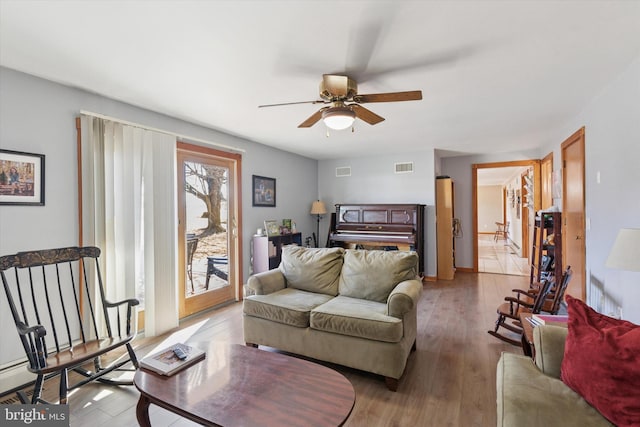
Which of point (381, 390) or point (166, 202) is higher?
point (166, 202)

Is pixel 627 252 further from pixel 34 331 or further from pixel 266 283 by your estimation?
pixel 34 331

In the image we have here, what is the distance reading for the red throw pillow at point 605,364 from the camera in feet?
3.73

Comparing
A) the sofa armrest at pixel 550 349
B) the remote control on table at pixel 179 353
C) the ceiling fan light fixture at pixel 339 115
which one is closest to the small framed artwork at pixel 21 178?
the remote control on table at pixel 179 353

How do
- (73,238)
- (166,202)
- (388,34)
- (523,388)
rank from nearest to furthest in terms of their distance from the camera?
(523,388)
(388,34)
(73,238)
(166,202)

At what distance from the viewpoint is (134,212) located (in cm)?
301

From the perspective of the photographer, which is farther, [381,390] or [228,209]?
[228,209]

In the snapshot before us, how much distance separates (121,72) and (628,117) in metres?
3.91

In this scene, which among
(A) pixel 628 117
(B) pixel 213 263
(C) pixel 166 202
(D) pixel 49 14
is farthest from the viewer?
(B) pixel 213 263

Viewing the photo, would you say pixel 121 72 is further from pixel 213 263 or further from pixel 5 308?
pixel 213 263

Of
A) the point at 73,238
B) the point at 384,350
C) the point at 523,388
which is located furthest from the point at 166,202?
the point at 523,388

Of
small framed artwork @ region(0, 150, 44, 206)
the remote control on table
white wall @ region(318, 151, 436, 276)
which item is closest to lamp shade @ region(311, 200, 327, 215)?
white wall @ region(318, 151, 436, 276)

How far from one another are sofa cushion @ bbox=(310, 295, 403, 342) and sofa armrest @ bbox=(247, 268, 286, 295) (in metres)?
0.66

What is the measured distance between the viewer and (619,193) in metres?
2.46

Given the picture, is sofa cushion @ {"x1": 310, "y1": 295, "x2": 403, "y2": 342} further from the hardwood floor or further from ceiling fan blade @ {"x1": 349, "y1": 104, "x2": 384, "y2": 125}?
ceiling fan blade @ {"x1": 349, "y1": 104, "x2": 384, "y2": 125}
